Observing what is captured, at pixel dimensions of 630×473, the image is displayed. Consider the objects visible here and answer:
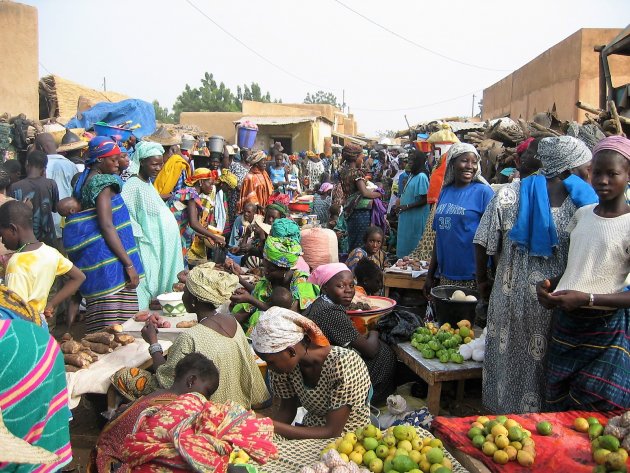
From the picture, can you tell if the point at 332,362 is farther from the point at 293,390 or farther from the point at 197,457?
the point at 197,457

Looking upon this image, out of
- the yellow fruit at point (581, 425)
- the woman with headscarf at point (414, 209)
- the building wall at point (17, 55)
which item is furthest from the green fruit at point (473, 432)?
the building wall at point (17, 55)

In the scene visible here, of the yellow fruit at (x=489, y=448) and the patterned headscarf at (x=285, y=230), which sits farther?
the patterned headscarf at (x=285, y=230)

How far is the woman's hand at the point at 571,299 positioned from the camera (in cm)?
253

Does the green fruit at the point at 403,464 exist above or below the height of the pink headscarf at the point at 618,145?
below

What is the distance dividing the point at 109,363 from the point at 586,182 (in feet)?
10.3

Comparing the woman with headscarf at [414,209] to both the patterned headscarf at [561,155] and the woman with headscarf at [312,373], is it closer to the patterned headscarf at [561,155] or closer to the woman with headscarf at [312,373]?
the patterned headscarf at [561,155]

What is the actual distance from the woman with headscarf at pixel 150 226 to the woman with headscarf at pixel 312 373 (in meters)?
2.42

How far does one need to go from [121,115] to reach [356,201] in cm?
771

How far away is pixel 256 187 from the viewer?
867 cm

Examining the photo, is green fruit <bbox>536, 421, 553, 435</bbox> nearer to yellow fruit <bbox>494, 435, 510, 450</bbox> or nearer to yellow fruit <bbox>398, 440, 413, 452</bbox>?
yellow fruit <bbox>494, 435, 510, 450</bbox>

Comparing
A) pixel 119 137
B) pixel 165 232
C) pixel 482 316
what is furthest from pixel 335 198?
pixel 482 316

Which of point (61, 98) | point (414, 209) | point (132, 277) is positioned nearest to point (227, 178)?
point (414, 209)

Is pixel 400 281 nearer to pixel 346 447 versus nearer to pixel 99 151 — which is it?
pixel 99 151

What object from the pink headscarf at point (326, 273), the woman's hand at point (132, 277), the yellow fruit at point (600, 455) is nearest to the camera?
the yellow fruit at point (600, 455)
